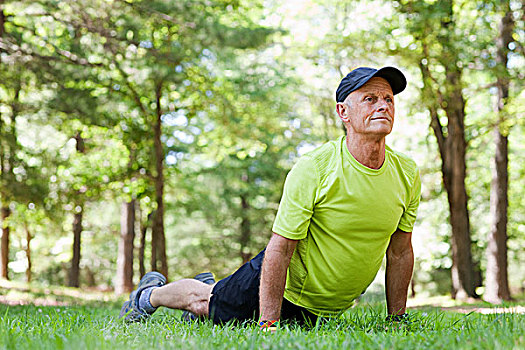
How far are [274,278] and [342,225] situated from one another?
0.48 meters

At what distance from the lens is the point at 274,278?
288 centimetres

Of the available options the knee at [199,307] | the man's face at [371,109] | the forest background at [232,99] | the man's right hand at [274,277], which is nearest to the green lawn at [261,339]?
the man's right hand at [274,277]

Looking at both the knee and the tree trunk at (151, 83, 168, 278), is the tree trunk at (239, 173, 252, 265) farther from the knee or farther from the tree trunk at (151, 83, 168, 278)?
the knee

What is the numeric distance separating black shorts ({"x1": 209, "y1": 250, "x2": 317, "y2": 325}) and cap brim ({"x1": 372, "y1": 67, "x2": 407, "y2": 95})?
1.26 meters

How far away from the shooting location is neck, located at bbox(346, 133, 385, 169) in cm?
298

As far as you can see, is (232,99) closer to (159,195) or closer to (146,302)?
(159,195)

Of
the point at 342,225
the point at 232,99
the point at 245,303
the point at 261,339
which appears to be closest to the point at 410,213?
the point at 342,225

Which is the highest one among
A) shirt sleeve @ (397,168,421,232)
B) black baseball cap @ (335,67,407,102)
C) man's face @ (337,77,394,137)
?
black baseball cap @ (335,67,407,102)

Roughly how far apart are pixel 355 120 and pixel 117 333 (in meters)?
1.69

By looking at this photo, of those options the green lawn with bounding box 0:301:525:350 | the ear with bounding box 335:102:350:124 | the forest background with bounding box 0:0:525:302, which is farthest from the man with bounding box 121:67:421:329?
the forest background with bounding box 0:0:525:302

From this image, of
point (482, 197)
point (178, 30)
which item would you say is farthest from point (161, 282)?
point (482, 197)

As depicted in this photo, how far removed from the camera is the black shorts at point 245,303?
322 cm

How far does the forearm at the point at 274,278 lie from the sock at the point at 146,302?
1075mm

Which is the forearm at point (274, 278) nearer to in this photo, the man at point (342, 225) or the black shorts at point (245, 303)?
the man at point (342, 225)
